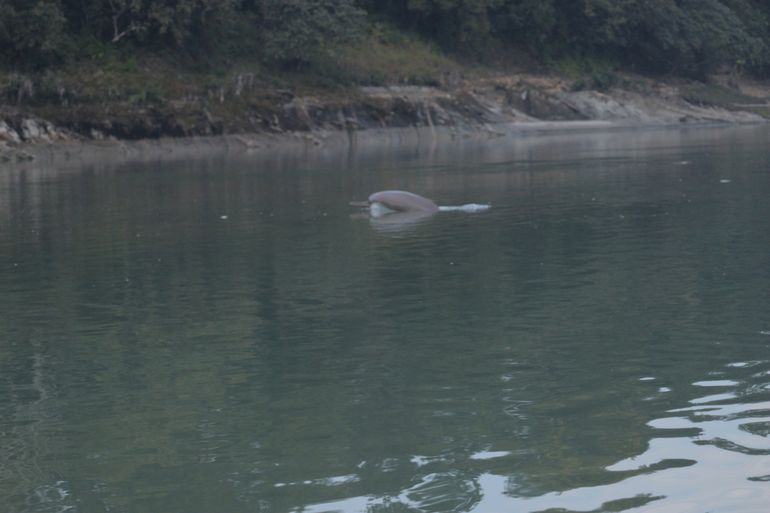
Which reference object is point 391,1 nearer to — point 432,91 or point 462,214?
point 432,91

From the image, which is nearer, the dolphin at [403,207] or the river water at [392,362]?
the river water at [392,362]

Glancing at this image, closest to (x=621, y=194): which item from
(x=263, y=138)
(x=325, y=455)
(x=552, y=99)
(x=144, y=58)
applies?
(x=325, y=455)

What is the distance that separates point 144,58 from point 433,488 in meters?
54.0

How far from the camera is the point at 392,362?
34.6ft

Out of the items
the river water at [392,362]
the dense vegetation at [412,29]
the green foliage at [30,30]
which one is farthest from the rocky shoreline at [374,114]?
the river water at [392,362]

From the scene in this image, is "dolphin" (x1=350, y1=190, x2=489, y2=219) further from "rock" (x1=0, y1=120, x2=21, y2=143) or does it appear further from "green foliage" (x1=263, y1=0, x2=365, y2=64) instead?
"green foliage" (x1=263, y1=0, x2=365, y2=64)

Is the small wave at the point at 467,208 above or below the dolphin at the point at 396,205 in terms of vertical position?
below

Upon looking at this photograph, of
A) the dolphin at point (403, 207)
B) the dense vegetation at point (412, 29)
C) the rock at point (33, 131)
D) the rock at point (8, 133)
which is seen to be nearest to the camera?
the dolphin at point (403, 207)

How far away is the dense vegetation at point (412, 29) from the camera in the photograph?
5594cm

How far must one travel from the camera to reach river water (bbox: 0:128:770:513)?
300 inches

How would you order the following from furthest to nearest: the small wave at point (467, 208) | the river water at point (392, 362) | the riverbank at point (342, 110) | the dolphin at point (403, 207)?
the riverbank at point (342, 110) < the small wave at point (467, 208) < the dolphin at point (403, 207) < the river water at point (392, 362)

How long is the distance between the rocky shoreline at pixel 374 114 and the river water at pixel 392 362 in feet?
95.4

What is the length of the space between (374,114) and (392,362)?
164 feet

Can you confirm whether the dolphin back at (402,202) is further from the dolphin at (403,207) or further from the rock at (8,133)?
the rock at (8,133)
